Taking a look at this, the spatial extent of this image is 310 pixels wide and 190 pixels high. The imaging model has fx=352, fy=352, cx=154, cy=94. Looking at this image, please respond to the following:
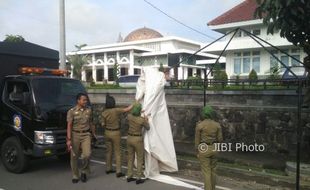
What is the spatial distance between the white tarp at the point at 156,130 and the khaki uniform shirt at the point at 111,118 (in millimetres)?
617

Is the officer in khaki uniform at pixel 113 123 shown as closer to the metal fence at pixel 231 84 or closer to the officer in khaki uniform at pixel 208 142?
the officer in khaki uniform at pixel 208 142

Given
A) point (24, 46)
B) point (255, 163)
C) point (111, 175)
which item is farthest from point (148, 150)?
point (24, 46)

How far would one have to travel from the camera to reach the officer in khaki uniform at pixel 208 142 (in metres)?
6.05

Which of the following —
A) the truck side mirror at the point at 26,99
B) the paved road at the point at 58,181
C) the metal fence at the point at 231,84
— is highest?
the metal fence at the point at 231,84

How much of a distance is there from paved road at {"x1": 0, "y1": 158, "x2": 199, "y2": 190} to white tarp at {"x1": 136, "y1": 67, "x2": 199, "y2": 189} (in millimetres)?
407

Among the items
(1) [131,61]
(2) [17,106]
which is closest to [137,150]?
(2) [17,106]

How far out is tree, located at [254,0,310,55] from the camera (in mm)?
6871

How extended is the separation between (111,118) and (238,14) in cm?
2623

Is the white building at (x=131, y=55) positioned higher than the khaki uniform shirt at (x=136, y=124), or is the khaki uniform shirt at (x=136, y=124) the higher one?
the white building at (x=131, y=55)

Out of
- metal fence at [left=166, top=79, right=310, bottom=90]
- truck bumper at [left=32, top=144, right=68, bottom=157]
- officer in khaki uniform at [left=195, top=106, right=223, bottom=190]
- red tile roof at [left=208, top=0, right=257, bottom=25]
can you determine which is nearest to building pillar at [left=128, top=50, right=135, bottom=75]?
red tile roof at [left=208, top=0, right=257, bottom=25]

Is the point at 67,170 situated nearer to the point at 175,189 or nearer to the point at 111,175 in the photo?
the point at 111,175

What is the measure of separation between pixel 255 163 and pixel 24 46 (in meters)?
6.63

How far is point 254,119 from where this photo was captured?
35.9 ft

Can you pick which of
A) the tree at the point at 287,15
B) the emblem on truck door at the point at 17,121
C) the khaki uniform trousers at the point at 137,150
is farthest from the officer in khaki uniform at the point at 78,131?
the tree at the point at 287,15
